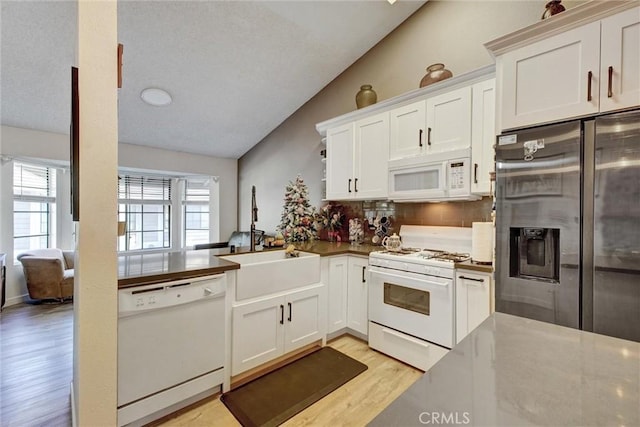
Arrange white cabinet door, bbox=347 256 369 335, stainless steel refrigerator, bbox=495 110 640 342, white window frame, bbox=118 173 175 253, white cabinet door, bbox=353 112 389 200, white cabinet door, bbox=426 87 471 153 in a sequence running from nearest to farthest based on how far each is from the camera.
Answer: stainless steel refrigerator, bbox=495 110 640 342, white cabinet door, bbox=426 87 471 153, white cabinet door, bbox=347 256 369 335, white cabinet door, bbox=353 112 389 200, white window frame, bbox=118 173 175 253

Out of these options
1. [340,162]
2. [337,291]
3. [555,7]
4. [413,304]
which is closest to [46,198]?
[340,162]

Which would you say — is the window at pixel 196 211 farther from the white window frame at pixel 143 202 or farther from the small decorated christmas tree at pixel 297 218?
the small decorated christmas tree at pixel 297 218

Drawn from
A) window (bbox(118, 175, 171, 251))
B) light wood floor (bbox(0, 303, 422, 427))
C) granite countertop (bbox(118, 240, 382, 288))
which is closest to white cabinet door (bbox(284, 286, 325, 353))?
light wood floor (bbox(0, 303, 422, 427))

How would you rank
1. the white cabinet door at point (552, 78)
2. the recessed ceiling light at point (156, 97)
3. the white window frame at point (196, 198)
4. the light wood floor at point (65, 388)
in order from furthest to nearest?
the white window frame at point (196, 198) → the recessed ceiling light at point (156, 97) → the light wood floor at point (65, 388) → the white cabinet door at point (552, 78)

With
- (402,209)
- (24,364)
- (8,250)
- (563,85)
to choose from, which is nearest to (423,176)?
(402,209)

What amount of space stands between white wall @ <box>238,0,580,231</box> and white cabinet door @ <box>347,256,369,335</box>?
1535 mm

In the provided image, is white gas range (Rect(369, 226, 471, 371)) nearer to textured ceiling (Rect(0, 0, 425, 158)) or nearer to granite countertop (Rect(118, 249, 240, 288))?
granite countertop (Rect(118, 249, 240, 288))

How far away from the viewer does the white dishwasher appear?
1625 mm

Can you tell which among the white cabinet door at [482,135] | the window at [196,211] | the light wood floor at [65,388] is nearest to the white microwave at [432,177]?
the white cabinet door at [482,135]

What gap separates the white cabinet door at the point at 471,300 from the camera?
80.1 inches

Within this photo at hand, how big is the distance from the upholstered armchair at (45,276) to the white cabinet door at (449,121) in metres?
4.75

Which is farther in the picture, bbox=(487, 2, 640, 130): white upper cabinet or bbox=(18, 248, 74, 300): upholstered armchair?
bbox=(18, 248, 74, 300): upholstered armchair

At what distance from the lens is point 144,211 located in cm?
515

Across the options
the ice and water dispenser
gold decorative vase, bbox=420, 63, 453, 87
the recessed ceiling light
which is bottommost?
the ice and water dispenser
